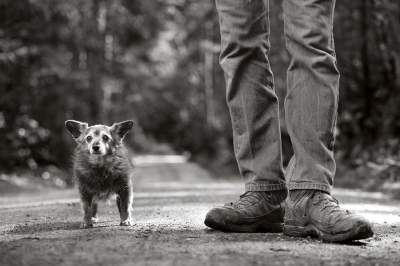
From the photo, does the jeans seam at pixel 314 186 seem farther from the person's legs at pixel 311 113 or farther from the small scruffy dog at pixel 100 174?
the small scruffy dog at pixel 100 174

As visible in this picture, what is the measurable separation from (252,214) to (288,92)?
32.8 inches

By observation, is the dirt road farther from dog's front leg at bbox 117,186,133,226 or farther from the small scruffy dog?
the small scruffy dog

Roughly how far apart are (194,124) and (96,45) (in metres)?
9.38

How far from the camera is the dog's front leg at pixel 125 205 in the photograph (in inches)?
201

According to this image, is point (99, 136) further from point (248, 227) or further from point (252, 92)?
point (248, 227)

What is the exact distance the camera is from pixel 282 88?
56.0ft

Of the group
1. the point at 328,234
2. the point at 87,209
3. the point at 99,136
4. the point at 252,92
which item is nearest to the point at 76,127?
the point at 99,136

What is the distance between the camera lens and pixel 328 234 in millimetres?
3689

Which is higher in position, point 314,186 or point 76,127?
point 76,127

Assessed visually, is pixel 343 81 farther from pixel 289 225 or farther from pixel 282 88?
pixel 289 225

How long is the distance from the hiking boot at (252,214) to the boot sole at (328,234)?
0.68 ft

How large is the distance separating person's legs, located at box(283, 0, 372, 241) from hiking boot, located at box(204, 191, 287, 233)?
0.68ft

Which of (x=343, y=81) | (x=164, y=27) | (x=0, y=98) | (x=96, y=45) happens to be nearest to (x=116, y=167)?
(x=0, y=98)

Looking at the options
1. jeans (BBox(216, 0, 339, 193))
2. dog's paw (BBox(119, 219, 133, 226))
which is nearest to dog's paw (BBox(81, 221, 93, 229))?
dog's paw (BBox(119, 219, 133, 226))
